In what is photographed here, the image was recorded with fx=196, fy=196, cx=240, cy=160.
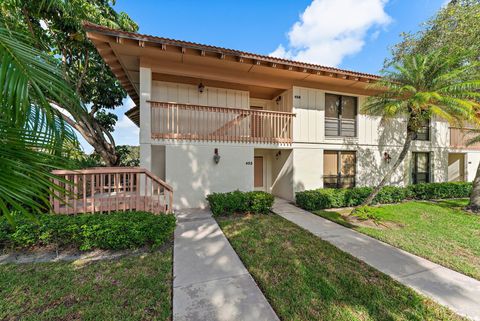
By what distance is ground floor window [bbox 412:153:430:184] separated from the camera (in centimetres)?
1073

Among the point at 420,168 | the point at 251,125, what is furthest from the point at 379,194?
the point at 251,125

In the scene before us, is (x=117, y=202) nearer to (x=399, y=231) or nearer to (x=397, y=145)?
(x=399, y=231)

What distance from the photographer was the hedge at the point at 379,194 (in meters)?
7.69

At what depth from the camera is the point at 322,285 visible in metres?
3.10

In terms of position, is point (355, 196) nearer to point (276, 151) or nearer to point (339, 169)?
point (339, 169)

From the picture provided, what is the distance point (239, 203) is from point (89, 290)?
174 inches

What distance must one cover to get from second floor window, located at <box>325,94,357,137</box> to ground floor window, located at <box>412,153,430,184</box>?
14.3 ft

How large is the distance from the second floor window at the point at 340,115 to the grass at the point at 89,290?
8850 millimetres

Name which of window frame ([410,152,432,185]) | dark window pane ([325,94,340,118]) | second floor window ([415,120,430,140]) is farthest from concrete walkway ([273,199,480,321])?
second floor window ([415,120,430,140])

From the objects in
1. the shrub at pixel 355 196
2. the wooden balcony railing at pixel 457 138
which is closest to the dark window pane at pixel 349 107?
the shrub at pixel 355 196

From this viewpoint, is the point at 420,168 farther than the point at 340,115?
Yes

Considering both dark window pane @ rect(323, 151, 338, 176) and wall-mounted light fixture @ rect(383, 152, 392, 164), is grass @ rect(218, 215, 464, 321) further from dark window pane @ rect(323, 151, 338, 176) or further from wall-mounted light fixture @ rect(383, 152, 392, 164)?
wall-mounted light fixture @ rect(383, 152, 392, 164)

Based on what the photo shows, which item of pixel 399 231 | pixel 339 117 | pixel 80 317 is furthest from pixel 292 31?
pixel 80 317

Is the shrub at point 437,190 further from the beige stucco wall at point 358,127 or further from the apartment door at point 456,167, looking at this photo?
the apartment door at point 456,167
